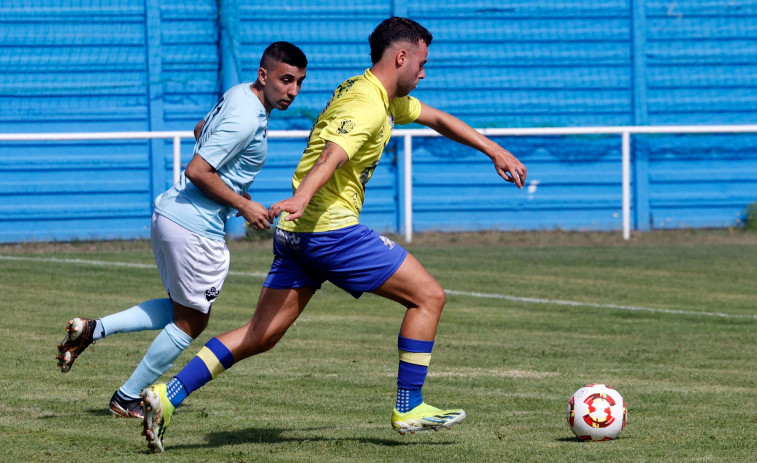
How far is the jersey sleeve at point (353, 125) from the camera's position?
17.9 feet

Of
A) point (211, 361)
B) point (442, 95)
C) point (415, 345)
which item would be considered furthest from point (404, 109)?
point (442, 95)

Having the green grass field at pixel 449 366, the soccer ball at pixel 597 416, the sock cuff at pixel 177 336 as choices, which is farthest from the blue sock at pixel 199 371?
the soccer ball at pixel 597 416

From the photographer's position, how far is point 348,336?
9773 mm

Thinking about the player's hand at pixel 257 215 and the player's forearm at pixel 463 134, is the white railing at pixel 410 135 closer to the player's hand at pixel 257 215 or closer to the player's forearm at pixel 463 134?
the player's forearm at pixel 463 134

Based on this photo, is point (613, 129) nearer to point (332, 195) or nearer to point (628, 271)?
point (628, 271)

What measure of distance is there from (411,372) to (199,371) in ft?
3.21

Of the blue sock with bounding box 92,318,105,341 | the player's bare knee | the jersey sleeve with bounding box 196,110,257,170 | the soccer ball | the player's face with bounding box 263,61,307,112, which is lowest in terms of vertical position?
the soccer ball

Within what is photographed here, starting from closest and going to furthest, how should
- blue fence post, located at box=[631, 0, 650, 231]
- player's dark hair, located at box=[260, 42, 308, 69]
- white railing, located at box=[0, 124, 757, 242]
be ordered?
player's dark hair, located at box=[260, 42, 308, 69] → white railing, located at box=[0, 124, 757, 242] → blue fence post, located at box=[631, 0, 650, 231]

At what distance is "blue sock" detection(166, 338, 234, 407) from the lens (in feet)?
18.2

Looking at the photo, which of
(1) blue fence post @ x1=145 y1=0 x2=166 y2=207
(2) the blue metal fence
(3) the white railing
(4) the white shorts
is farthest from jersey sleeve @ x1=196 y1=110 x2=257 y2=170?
(1) blue fence post @ x1=145 y1=0 x2=166 y2=207

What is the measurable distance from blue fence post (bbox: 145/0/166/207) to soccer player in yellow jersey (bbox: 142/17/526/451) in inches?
509

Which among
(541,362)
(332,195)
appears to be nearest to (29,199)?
(541,362)

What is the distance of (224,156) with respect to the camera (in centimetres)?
588

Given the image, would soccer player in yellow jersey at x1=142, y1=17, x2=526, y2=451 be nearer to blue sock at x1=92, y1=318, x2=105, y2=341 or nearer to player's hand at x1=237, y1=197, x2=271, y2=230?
player's hand at x1=237, y1=197, x2=271, y2=230
